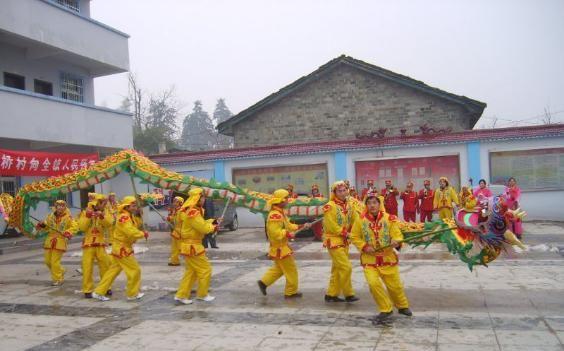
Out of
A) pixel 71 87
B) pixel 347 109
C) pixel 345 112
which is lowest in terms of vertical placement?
pixel 345 112

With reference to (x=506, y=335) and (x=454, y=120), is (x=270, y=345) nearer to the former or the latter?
(x=506, y=335)

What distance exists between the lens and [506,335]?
208 inches

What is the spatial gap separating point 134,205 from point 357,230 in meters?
3.73

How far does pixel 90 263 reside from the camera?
8438mm

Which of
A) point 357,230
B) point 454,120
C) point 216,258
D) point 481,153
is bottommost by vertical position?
point 216,258

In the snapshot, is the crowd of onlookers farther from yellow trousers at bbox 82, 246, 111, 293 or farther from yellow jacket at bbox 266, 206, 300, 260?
yellow trousers at bbox 82, 246, 111, 293

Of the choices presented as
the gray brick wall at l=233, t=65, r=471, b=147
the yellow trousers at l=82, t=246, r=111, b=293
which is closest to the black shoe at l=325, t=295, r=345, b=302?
the yellow trousers at l=82, t=246, r=111, b=293

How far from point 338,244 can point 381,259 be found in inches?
41.4

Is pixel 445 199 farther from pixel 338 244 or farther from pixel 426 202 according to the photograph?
pixel 338 244

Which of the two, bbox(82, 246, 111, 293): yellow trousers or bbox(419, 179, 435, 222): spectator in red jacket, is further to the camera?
bbox(419, 179, 435, 222): spectator in red jacket

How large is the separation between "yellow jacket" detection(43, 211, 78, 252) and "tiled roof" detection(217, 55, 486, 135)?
13561 millimetres

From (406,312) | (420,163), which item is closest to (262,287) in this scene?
(406,312)

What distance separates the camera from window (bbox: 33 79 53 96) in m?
17.0

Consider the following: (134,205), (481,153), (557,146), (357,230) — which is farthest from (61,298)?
(557,146)
